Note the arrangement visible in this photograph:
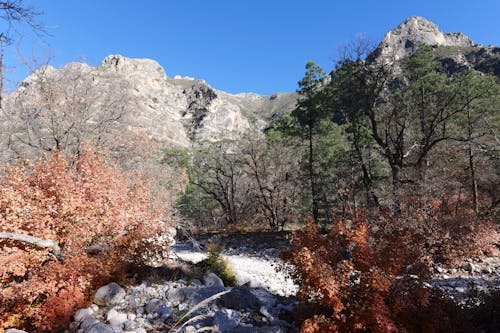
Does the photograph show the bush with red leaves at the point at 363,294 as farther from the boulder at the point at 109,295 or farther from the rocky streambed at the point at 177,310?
the boulder at the point at 109,295

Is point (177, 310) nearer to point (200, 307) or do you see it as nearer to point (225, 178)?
point (200, 307)

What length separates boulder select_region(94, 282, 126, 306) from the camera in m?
7.62

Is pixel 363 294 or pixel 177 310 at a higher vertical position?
pixel 363 294

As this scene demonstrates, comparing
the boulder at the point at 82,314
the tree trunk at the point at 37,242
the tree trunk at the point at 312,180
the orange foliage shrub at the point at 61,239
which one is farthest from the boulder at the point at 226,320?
the tree trunk at the point at 312,180

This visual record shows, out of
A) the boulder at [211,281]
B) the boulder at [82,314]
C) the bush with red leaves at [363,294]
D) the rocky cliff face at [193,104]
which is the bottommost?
the boulder at [211,281]

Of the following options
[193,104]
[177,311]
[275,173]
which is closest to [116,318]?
[177,311]

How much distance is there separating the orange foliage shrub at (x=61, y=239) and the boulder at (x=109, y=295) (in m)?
0.36

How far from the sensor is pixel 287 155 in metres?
22.9

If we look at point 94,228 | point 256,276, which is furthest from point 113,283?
point 256,276

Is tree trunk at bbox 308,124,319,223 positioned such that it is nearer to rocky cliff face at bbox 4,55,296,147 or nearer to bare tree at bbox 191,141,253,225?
bare tree at bbox 191,141,253,225

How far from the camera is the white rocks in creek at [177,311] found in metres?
6.35

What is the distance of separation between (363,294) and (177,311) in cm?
441

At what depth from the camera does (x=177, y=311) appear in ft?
23.8

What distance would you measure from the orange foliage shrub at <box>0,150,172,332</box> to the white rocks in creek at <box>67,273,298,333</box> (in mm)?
783
